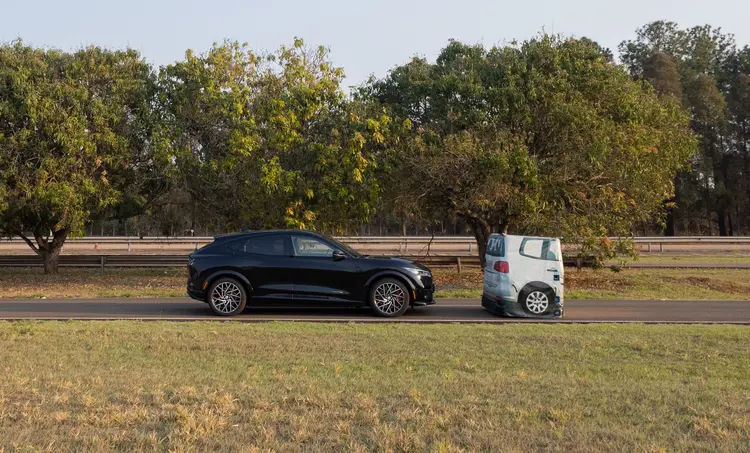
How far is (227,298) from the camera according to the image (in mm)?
12961

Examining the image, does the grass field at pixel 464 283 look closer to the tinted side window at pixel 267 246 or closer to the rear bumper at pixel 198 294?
the rear bumper at pixel 198 294

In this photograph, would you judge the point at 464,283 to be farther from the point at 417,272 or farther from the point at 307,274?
the point at 307,274

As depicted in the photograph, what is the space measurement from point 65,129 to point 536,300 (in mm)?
14194

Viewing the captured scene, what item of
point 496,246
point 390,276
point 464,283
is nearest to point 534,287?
point 496,246

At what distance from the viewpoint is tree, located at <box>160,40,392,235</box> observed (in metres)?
19.6

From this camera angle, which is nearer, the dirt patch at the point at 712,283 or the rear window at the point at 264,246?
the rear window at the point at 264,246

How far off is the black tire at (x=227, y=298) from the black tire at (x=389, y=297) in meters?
2.46

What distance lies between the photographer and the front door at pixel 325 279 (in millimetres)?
12898

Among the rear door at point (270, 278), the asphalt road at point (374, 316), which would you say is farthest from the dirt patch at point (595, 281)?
the rear door at point (270, 278)

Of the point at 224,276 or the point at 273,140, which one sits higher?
the point at 273,140

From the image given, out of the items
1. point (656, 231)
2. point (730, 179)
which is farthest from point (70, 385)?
point (656, 231)

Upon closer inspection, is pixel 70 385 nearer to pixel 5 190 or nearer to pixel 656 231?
pixel 5 190

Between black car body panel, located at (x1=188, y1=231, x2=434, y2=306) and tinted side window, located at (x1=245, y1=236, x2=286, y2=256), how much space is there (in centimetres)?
4

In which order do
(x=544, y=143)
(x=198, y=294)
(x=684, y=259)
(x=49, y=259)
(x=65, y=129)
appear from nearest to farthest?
(x=198, y=294) → (x=65, y=129) → (x=544, y=143) → (x=49, y=259) → (x=684, y=259)
